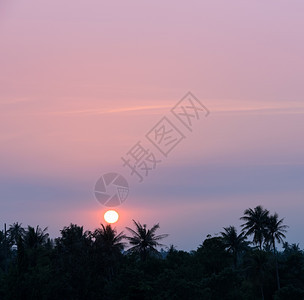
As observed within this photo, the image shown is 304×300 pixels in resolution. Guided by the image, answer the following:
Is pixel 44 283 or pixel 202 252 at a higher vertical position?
pixel 202 252

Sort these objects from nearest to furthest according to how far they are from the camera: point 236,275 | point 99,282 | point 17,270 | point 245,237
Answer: point 17,270 → point 99,282 → point 236,275 → point 245,237

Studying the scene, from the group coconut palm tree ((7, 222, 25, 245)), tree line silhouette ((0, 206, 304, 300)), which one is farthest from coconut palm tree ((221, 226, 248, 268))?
coconut palm tree ((7, 222, 25, 245))

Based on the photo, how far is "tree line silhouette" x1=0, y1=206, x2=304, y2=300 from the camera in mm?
66812

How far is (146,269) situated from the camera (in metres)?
76.1

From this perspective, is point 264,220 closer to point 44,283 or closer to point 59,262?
point 59,262

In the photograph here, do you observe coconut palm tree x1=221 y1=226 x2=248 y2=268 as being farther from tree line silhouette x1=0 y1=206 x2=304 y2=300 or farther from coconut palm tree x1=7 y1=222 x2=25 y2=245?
coconut palm tree x1=7 y1=222 x2=25 y2=245

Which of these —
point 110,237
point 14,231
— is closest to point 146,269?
point 110,237

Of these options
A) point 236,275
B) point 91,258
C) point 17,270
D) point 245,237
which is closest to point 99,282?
point 91,258

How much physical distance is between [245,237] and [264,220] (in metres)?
4.74

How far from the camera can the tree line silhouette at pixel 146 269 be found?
219ft

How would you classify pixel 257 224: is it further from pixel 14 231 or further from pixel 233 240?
pixel 14 231

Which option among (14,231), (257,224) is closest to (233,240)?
(257,224)

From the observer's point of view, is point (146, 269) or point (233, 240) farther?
point (233, 240)

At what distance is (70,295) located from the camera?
2751 inches
